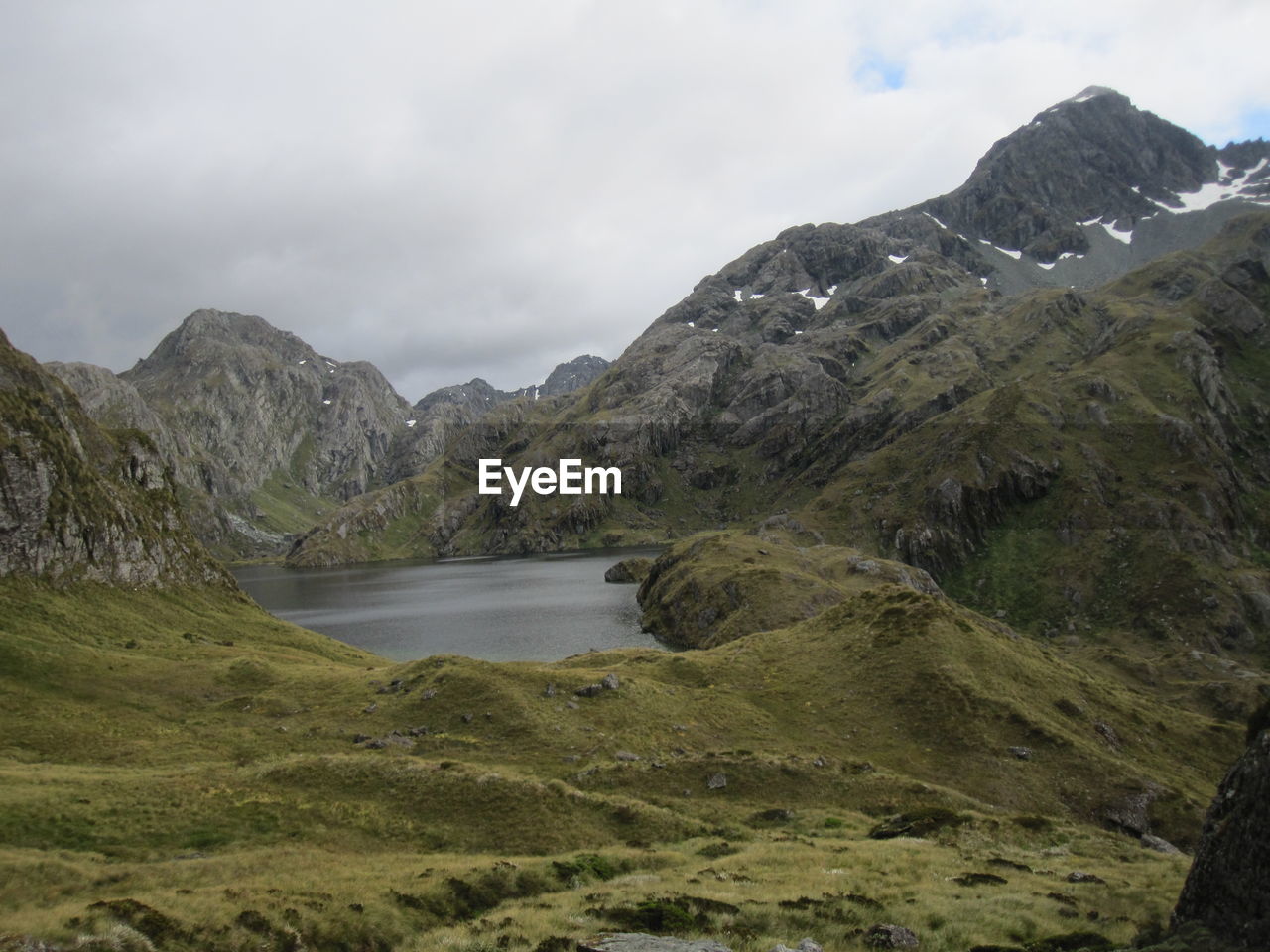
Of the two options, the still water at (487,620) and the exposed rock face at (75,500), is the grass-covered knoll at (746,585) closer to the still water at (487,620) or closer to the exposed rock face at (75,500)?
the still water at (487,620)

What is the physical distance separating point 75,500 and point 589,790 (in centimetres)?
8365

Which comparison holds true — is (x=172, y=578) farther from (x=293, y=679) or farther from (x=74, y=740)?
(x=74, y=740)

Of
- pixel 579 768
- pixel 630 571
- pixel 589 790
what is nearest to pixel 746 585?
pixel 630 571

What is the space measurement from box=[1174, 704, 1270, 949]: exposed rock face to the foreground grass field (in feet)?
7.56

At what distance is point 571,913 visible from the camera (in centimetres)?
1966

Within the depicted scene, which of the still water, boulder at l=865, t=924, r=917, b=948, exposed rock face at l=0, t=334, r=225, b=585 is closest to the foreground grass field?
boulder at l=865, t=924, r=917, b=948

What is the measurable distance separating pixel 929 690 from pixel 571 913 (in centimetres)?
4103

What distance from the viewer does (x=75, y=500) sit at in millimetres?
85625

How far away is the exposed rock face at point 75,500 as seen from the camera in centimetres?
7781

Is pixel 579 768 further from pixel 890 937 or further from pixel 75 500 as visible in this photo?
pixel 75 500

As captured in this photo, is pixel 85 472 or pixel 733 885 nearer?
pixel 733 885

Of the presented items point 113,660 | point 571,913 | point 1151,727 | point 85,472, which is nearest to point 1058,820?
point 1151,727

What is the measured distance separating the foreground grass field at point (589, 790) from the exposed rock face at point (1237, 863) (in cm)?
230

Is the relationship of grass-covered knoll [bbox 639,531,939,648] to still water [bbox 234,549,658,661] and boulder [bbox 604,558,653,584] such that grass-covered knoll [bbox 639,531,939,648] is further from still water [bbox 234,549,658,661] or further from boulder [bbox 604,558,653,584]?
boulder [bbox 604,558,653,584]
